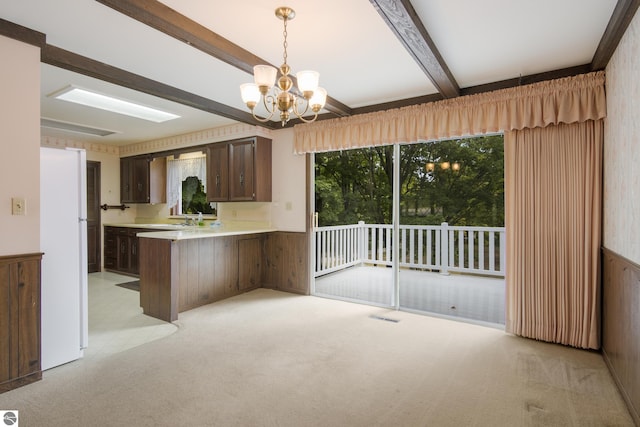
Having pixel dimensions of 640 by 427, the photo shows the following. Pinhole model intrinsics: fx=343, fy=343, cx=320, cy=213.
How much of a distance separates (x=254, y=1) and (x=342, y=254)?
14.7 ft

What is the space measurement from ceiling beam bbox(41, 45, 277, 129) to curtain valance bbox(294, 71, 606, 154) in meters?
1.15

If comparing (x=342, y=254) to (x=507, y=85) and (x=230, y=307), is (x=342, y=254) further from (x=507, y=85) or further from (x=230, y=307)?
(x=507, y=85)

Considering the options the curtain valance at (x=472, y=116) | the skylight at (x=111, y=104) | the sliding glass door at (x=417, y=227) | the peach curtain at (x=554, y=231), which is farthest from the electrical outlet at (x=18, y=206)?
the peach curtain at (x=554, y=231)

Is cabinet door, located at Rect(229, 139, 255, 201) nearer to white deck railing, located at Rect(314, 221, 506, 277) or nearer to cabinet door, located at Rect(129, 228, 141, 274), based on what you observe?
white deck railing, located at Rect(314, 221, 506, 277)

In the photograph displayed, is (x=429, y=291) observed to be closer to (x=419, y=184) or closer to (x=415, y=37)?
(x=419, y=184)

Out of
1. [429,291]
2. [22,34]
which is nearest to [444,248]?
[429,291]

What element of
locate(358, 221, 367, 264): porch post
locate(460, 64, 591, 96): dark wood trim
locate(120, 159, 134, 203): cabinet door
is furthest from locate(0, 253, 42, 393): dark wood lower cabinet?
locate(358, 221, 367, 264): porch post

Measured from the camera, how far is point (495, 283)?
4.94 metres

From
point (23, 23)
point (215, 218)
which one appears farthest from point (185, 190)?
point (23, 23)

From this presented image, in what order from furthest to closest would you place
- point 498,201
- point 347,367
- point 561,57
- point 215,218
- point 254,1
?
point 215,218, point 498,201, point 561,57, point 347,367, point 254,1

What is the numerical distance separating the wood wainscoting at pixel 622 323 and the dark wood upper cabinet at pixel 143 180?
6.27 m

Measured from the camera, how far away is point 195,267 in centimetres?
397

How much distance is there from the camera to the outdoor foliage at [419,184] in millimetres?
4375

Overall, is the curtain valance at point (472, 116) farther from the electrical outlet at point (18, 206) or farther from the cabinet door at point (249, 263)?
the electrical outlet at point (18, 206)
